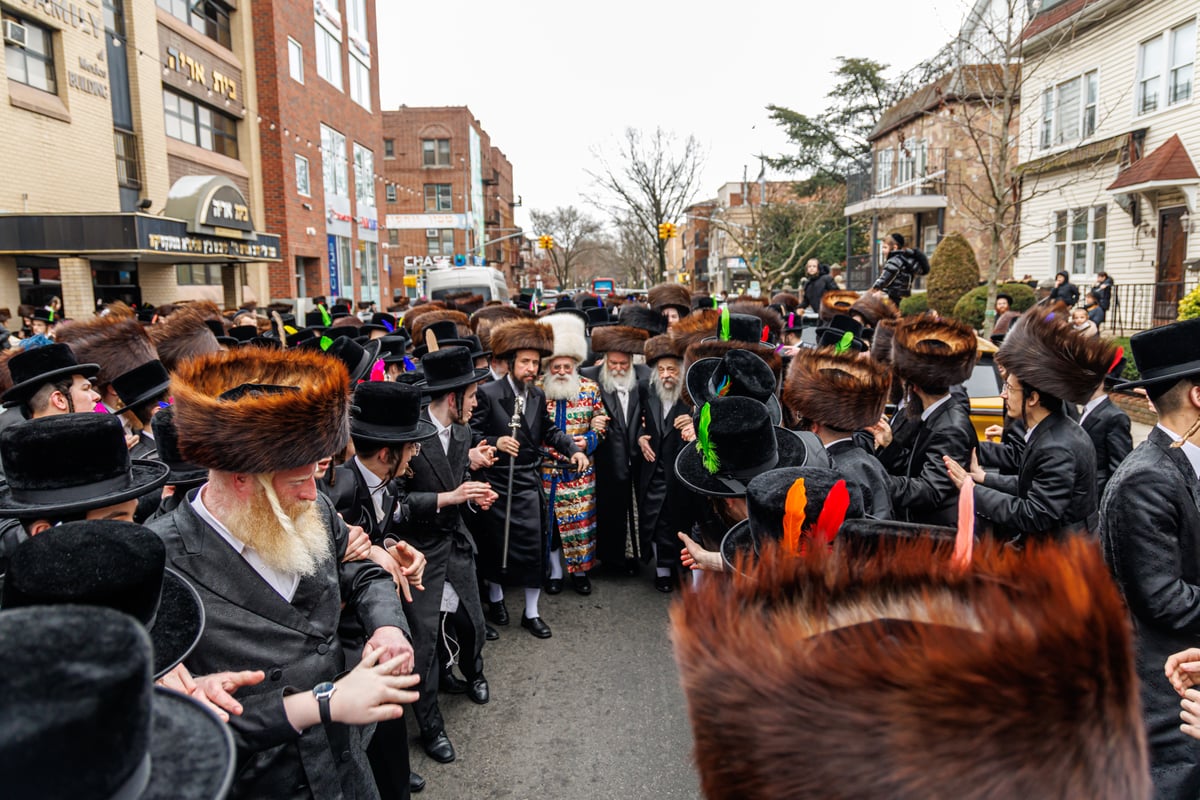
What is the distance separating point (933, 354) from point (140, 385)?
A: 4.64m

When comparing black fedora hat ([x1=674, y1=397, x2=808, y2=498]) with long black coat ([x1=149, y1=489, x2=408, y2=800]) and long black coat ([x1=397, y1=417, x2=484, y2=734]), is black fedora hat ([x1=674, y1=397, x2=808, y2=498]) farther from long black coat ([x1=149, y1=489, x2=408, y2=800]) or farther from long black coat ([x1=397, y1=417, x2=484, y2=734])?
long black coat ([x1=397, y1=417, x2=484, y2=734])

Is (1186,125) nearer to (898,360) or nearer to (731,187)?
(898,360)

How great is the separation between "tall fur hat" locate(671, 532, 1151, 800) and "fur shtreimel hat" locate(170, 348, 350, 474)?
1.56 metres

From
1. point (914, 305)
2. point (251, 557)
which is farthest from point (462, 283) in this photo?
point (251, 557)

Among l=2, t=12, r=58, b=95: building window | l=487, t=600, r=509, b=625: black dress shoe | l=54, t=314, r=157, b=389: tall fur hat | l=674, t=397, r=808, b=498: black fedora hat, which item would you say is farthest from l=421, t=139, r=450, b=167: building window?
l=674, t=397, r=808, b=498: black fedora hat

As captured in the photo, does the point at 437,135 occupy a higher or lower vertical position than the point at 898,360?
higher

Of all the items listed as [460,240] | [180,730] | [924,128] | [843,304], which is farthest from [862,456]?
[460,240]

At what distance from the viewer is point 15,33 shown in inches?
617

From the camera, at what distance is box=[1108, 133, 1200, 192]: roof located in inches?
727

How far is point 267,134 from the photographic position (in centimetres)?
2853

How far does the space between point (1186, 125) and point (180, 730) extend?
24528mm

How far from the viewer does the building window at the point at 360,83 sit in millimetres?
38062

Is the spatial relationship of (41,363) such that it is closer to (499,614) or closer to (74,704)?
(499,614)

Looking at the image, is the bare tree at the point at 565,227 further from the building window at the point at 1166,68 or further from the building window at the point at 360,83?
the building window at the point at 1166,68
